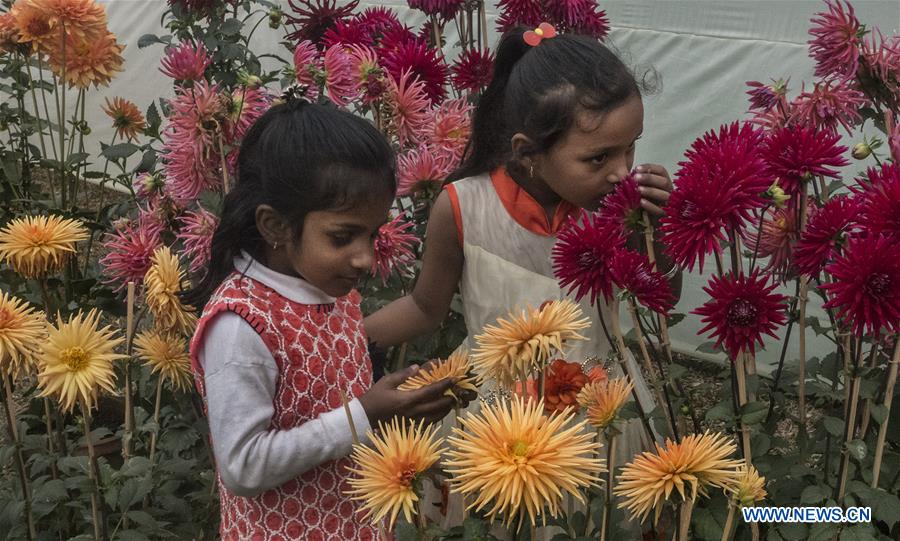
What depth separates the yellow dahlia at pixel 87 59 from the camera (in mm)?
2584

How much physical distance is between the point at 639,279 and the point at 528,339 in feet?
0.49

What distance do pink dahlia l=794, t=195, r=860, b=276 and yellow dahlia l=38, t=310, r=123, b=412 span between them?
74 centimetres

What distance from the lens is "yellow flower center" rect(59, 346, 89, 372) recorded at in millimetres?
1294

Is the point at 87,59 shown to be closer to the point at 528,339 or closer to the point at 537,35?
the point at 537,35

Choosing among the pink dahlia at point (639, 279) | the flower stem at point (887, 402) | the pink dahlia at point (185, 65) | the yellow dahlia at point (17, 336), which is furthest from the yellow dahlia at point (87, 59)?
the flower stem at point (887, 402)

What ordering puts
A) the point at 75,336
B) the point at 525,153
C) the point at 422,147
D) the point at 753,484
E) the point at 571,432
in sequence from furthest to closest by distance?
1. the point at 422,147
2. the point at 525,153
3. the point at 75,336
4. the point at 753,484
5. the point at 571,432

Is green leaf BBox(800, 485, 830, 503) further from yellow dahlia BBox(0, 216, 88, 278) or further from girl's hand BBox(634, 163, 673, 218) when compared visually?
yellow dahlia BBox(0, 216, 88, 278)

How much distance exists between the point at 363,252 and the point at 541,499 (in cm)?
57

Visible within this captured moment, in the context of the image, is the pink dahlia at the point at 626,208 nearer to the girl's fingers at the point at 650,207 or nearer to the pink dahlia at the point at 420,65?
the girl's fingers at the point at 650,207

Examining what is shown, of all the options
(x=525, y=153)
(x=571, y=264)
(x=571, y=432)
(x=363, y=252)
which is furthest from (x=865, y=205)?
(x=525, y=153)

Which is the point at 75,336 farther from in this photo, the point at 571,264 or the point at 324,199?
the point at 571,264

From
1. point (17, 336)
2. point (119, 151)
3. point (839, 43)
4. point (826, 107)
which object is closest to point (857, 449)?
point (826, 107)

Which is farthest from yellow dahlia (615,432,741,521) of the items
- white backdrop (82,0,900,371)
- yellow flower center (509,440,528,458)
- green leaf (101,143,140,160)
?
white backdrop (82,0,900,371)

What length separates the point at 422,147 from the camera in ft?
6.42
